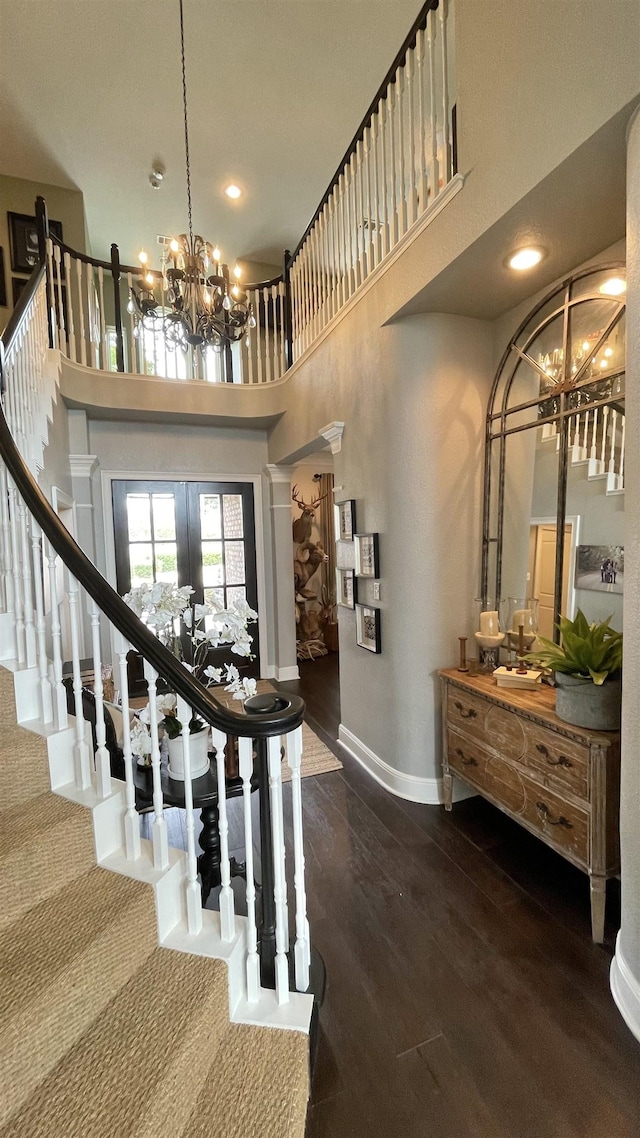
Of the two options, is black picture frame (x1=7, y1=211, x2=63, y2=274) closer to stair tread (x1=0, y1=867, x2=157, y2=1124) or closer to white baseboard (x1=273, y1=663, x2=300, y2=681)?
white baseboard (x1=273, y1=663, x2=300, y2=681)

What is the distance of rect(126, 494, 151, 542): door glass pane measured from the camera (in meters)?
4.70

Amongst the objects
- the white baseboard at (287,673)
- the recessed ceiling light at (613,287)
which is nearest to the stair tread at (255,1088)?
the recessed ceiling light at (613,287)

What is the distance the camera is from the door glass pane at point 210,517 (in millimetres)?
5012

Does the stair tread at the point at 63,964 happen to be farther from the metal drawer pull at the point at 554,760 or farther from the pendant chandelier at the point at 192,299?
the pendant chandelier at the point at 192,299

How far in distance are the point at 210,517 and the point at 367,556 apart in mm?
2634

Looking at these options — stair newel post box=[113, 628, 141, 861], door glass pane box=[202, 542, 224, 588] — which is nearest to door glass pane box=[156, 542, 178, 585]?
door glass pane box=[202, 542, 224, 588]

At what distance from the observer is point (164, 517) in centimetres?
485

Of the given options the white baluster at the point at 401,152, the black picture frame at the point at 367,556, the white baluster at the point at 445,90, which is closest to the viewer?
the white baluster at the point at 445,90

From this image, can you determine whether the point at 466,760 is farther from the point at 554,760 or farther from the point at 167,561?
the point at 167,561

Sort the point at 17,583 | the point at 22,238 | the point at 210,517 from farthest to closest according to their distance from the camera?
the point at 210,517 → the point at 22,238 → the point at 17,583

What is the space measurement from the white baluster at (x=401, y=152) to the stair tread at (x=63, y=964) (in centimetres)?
307

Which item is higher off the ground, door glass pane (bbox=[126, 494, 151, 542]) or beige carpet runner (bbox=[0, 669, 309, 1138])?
door glass pane (bbox=[126, 494, 151, 542])

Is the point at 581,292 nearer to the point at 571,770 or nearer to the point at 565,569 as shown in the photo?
the point at 565,569

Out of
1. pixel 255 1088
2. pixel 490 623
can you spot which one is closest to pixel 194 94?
pixel 490 623
